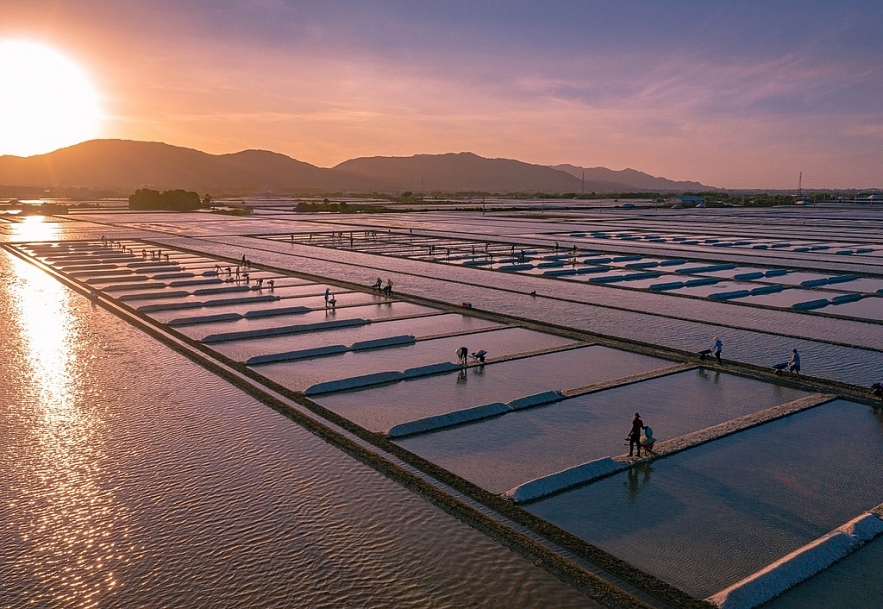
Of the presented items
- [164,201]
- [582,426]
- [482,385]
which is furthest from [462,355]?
[164,201]

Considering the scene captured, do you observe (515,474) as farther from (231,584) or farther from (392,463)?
(231,584)

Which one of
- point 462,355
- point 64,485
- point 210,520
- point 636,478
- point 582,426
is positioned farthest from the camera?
point 462,355

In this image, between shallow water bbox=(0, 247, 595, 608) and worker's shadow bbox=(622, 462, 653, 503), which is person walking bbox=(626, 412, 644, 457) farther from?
shallow water bbox=(0, 247, 595, 608)

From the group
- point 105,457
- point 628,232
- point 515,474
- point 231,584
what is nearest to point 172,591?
point 231,584

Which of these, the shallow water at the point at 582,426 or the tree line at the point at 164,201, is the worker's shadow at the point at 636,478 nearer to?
the shallow water at the point at 582,426

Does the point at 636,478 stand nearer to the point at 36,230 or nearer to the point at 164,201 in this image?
the point at 36,230

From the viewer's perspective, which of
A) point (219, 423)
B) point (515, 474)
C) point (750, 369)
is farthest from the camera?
point (750, 369)

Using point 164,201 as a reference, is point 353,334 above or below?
below
